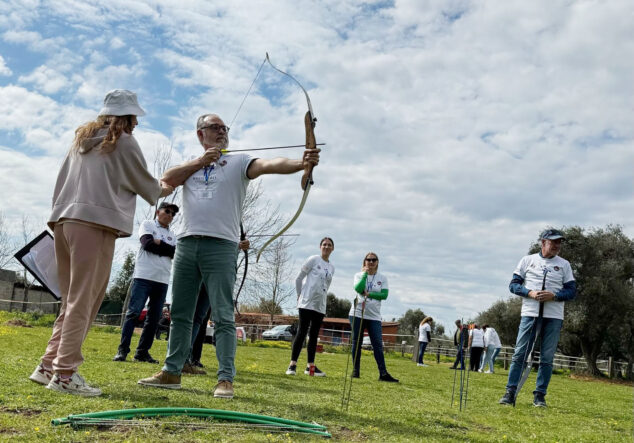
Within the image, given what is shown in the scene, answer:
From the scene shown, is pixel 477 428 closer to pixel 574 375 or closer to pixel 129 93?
pixel 129 93

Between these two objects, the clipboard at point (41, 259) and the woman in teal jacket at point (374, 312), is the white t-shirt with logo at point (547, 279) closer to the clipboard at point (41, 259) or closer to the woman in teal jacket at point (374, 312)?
the woman in teal jacket at point (374, 312)

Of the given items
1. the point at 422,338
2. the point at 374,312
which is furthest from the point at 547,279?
the point at 422,338

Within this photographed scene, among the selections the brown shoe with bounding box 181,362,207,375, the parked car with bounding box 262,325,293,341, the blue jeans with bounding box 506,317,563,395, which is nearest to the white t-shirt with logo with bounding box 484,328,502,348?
the blue jeans with bounding box 506,317,563,395

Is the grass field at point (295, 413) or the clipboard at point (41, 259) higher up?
the clipboard at point (41, 259)

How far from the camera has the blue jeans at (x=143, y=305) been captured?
738 cm

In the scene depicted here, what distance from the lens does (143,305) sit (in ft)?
24.2

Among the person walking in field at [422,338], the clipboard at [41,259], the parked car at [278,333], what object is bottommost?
the parked car at [278,333]

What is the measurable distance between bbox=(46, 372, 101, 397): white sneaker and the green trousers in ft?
2.54

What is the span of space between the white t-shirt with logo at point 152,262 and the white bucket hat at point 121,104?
3.39 m

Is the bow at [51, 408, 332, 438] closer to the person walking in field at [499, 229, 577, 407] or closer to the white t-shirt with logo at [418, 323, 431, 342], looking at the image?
the person walking in field at [499, 229, 577, 407]

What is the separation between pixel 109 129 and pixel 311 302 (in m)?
4.71

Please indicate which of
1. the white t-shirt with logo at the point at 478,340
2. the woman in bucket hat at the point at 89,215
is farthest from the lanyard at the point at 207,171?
the white t-shirt with logo at the point at 478,340

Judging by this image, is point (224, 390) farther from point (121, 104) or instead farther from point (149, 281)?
point (149, 281)

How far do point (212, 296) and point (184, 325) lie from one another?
18.2 inches
